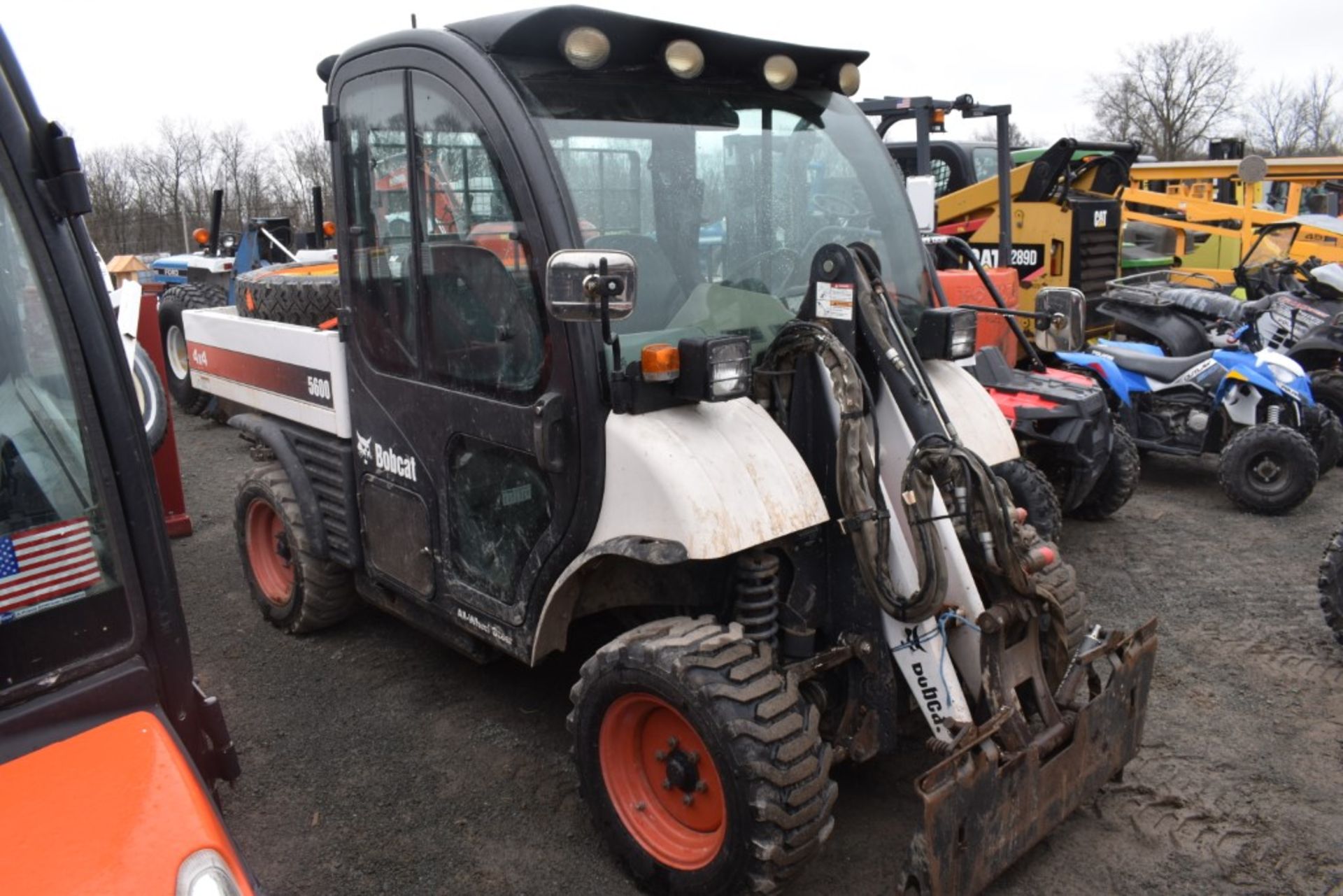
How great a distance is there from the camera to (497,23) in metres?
2.92

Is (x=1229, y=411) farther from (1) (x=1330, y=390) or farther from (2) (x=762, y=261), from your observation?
(2) (x=762, y=261)

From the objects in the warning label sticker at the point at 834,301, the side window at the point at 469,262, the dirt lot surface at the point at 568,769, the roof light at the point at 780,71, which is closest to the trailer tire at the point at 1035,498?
the dirt lot surface at the point at 568,769

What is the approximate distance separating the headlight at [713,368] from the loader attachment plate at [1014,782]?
3.49 ft

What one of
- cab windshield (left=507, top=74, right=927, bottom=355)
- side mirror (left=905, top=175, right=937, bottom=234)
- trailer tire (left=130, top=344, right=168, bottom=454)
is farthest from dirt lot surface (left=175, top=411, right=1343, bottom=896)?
side mirror (left=905, top=175, right=937, bottom=234)

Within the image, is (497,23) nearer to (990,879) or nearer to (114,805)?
(114,805)

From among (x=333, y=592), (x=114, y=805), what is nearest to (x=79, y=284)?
(x=114, y=805)

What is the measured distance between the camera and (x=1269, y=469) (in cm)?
636

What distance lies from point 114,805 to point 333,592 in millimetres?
3050

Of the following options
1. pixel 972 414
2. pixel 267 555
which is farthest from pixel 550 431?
pixel 267 555

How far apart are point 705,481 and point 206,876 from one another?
5.07 feet

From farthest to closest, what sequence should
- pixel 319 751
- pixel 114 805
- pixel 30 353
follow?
pixel 319 751 → pixel 30 353 → pixel 114 805

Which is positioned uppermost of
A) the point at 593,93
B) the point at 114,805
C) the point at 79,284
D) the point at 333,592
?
the point at 593,93

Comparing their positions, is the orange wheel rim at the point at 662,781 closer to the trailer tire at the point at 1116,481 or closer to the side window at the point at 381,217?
the side window at the point at 381,217

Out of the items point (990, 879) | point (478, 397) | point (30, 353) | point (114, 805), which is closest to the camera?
point (114, 805)
